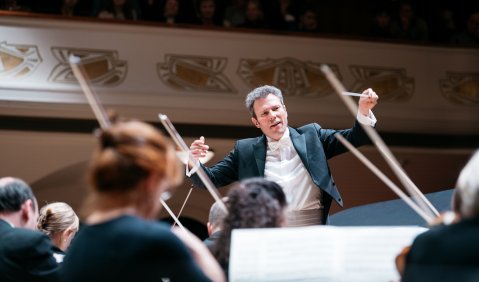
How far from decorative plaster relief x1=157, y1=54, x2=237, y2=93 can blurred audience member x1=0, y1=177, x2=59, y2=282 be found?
4636mm

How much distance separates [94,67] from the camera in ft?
23.7

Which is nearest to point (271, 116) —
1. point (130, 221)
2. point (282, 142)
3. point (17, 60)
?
point (282, 142)

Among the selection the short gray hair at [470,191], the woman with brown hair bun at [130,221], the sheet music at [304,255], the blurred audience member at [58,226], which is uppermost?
the short gray hair at [470,191]

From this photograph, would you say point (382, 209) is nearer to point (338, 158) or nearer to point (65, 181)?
point (338, 158)

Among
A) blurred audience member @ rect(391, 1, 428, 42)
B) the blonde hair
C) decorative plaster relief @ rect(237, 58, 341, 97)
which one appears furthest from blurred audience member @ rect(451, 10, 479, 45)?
the blonde hair

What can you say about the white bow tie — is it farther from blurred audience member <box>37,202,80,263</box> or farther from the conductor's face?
blurred audience member <box>37,202,80,263</box>

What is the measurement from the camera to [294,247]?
7.00ft

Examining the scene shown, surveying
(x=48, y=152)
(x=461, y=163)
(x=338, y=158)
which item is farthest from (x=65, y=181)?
(x=461, y=163)

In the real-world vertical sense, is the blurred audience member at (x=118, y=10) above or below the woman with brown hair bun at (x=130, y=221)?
below

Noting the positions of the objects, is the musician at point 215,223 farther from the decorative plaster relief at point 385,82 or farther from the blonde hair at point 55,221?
the decorative plaster relief at point 385,82

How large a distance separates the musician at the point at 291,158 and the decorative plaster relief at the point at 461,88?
14.7 feet

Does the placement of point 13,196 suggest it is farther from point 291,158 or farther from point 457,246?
point 457,246

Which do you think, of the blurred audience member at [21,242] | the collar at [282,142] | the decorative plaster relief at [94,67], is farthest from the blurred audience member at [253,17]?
the blurred audience member at [21,242]

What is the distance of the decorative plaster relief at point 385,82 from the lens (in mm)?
7762
